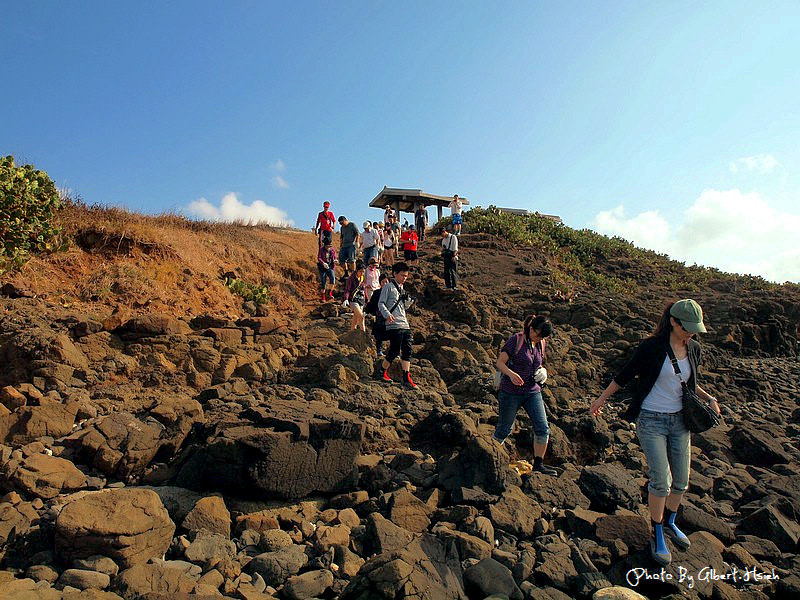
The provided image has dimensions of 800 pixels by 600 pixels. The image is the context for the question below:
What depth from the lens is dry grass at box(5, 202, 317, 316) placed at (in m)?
9.26

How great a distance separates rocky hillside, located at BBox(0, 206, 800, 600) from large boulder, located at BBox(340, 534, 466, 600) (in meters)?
0.02

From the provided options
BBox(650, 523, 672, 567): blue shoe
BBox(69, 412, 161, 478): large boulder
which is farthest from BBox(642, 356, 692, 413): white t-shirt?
BBox(69, 412, 161, 478): large boulder

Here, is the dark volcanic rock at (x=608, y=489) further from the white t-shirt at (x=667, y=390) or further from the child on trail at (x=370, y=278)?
the child on trail at (x=370, y=278)

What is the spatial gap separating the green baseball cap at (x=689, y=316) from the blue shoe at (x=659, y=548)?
1546 millimetres

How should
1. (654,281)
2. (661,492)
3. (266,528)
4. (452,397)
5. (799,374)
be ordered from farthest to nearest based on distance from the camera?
(654,281) < (799,374) < (452,397) < (266,528) < (661,492)

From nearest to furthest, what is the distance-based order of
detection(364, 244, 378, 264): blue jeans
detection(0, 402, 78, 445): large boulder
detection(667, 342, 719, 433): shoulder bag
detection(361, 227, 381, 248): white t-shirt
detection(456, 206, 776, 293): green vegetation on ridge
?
detection(667, 342, 719, 433): shoulder bag, detection(0, 402, 78, 445): large boulder, detection(361, 227, 381, 248): white t-shirt, detection(364, 244, 378, 264): blue jeans, detection(456, 206, 776, 293): green vegetation on ridge

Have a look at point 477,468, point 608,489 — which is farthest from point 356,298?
point 608,489

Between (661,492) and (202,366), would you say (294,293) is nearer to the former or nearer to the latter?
(202,366)

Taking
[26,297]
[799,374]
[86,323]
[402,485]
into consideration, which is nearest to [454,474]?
[402,485]

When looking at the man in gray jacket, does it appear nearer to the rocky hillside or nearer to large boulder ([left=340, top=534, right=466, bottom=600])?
the rocky hillside

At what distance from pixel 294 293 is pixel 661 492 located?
35.9 ft

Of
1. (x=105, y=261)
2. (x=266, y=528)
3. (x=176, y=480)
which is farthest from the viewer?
(x=105, y=261)

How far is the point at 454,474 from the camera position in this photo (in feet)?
16.6

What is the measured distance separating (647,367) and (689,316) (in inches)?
19.8
